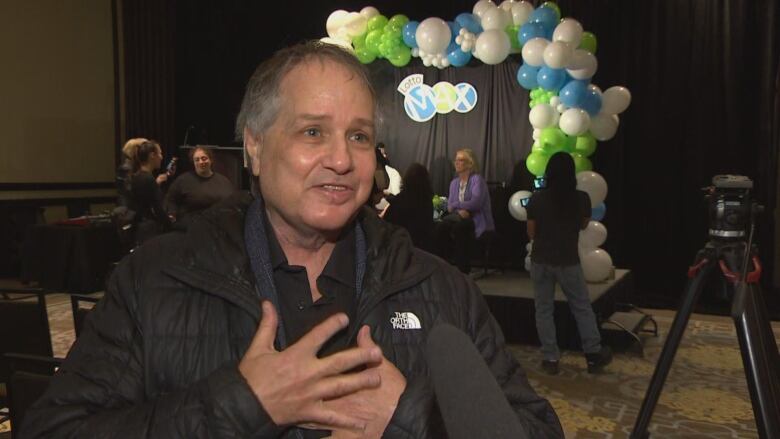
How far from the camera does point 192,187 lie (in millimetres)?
5328

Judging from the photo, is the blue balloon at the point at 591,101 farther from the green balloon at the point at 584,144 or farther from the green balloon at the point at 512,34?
the green balloon at the point at 512,34

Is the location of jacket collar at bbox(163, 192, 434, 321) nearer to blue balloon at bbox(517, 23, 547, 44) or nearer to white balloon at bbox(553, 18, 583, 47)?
white balloon at bbox(553, 18, 583, 47)

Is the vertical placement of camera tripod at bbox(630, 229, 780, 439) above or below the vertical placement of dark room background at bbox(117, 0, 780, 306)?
below

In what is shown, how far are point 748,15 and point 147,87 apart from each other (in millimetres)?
7141

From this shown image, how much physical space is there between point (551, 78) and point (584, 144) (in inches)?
24.4

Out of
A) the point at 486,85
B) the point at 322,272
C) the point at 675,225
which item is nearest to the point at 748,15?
the point at 675,225

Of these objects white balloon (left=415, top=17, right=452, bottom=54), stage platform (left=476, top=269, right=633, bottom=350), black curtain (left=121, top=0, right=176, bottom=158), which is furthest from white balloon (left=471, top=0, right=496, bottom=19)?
black curtain (left=121, top=0, right=176, bottom=158)

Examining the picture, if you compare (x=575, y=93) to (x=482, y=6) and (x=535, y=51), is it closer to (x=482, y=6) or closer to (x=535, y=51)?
(x=535, y=51)

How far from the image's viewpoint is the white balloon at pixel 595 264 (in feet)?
15.9

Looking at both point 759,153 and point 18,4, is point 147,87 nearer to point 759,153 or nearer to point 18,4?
point 18,4

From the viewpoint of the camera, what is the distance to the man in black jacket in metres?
0.85

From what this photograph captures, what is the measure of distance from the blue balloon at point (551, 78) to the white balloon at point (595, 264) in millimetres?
1364

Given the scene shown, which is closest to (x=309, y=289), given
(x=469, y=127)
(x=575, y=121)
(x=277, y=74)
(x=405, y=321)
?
(x=405, y=321)

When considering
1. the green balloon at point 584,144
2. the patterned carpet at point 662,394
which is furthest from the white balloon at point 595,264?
the green balloon at point 584,144
